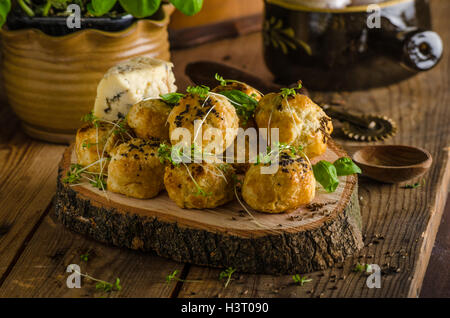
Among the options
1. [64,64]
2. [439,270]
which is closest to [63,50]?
[64,64]

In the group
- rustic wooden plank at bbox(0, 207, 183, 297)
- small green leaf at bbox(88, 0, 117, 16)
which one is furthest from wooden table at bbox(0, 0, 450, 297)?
small green leaf at bbox(88, 0, 117, 16)

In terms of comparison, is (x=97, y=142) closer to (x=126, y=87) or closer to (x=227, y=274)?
(x=126, y=87)

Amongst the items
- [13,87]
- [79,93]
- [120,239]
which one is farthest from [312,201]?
[13,87]

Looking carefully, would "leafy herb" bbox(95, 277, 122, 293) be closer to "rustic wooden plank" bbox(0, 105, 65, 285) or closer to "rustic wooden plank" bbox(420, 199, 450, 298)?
"rustic wooden plank" bbox(0, 105, 65, 285)

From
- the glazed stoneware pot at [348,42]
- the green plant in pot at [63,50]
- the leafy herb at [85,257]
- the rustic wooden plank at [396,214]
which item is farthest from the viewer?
the glazed stoneware pot at [348,42]

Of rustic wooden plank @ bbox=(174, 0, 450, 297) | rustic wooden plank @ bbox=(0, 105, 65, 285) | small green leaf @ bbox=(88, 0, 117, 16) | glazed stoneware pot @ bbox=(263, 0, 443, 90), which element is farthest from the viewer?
glazed stoneware pot @ bbox=(263, 0, 443, 90)

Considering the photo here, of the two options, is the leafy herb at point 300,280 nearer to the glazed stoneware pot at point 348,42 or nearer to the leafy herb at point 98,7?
the leafy herb at point 98,7

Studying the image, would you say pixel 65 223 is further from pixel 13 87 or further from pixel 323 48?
pixel 323 48

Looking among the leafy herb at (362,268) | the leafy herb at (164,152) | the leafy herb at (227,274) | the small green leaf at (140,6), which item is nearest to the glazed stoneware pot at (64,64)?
the small green leaf at (140,6)
